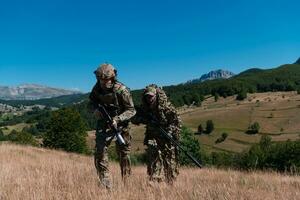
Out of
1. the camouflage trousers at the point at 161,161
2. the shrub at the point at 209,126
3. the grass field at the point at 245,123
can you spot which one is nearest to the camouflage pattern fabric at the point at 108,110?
the camouflage trousers at the point at 161,161

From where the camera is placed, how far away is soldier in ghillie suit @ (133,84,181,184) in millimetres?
9688

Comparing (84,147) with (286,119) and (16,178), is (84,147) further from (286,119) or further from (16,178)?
(286,119)

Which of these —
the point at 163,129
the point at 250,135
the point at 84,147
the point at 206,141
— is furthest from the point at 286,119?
the point at 163,129

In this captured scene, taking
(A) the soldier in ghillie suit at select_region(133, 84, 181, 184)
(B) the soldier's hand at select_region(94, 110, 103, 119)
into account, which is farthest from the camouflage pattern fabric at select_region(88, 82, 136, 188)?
(A) the soldier in ghillie suit at select_region(133, 84, 181, 184)

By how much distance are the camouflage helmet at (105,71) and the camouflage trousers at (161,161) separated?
1938mm

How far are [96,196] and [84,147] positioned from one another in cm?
6518

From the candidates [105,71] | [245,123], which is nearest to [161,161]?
[105,71]

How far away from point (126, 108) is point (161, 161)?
1361 mm

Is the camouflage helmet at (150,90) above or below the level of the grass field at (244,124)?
above

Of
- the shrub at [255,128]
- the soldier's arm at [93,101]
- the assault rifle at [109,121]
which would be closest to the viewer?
the assault rifle at [109,121]

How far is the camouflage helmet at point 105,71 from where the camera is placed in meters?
8.59

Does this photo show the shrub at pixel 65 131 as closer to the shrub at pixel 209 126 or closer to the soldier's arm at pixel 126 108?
the soldier's arm at pixel 126 108

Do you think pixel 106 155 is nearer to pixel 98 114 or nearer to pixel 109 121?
pixel 109 121

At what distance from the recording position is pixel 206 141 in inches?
6373
